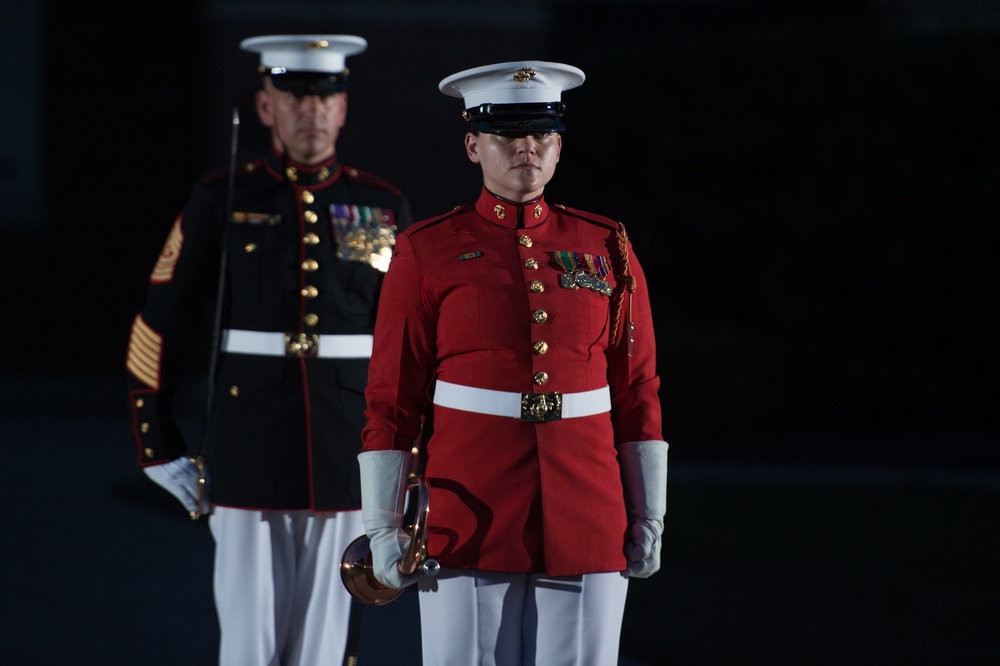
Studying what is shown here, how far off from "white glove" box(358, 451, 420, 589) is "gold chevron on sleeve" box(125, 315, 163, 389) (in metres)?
1.26

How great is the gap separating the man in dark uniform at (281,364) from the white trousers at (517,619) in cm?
110

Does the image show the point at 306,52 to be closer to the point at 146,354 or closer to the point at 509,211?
the point at 146,354

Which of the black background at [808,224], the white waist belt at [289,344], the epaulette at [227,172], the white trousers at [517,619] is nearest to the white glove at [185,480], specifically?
the white waist belt at [289,344]

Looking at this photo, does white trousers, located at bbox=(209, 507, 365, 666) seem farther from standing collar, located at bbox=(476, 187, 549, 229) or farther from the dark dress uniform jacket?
standing collar, located at bbox=(476, 187, 549, 229)

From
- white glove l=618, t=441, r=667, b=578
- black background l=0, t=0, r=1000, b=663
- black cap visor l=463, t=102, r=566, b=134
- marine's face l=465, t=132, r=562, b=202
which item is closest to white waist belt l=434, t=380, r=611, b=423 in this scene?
white glove l=618, t=441, r=667, b=578

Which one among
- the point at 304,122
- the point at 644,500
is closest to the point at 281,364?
the point at 304,122

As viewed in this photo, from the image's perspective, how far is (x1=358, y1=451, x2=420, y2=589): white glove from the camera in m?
3.21

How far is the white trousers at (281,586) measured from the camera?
423cm

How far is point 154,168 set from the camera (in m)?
19.2

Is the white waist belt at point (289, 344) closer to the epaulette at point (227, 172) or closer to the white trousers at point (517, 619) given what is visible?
the epaulette at point (227, 172)

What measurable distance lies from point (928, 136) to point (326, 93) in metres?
10.9

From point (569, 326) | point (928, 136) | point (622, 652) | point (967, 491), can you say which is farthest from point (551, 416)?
point (928, 136)

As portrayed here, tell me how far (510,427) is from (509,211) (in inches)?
18.8

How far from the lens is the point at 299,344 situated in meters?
4.31
